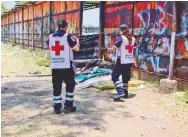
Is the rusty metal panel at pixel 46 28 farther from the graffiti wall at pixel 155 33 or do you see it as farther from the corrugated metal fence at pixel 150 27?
the graffiti wall at pixel 155 33

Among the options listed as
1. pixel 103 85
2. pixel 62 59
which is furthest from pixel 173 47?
pixel 62 59

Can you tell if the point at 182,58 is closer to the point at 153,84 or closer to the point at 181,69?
the point at 181,69

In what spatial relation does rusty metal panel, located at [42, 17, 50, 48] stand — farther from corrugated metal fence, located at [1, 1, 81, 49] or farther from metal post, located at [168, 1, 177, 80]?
metal post, located at [168, 1, 177, 80]

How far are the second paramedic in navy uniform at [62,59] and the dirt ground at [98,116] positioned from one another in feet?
1.06

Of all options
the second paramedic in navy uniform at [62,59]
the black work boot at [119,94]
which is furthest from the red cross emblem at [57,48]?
the black work boot at [119,94]

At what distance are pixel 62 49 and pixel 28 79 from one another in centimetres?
545

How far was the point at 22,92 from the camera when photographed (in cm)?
906

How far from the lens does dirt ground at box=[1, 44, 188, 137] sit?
217 inches

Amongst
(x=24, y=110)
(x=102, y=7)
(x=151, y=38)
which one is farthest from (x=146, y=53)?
(x=24, y=110)

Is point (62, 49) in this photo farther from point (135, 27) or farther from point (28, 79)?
point (28, 79)

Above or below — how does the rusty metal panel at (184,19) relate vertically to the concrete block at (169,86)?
above

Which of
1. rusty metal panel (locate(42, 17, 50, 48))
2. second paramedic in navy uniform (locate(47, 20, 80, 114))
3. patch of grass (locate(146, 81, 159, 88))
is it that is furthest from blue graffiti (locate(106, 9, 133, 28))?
rusty metal panel (locate(42, 17, 50, 48))

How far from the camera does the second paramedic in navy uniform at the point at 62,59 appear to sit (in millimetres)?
6454

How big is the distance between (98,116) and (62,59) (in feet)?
4.24
